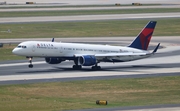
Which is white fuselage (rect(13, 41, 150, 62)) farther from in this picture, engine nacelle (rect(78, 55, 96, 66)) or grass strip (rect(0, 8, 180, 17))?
grass strip (rect(0, 8, 180, 17))

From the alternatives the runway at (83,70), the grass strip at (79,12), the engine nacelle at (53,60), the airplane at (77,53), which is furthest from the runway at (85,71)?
the grass strip at (79,12)

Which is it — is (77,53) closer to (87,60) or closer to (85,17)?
(87,60)

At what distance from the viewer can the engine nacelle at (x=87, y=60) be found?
81794 mm

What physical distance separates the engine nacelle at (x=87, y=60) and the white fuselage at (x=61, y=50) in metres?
1.31

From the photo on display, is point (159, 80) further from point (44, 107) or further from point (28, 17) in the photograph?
point (28, 17)

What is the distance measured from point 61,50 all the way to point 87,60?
12.0 ft

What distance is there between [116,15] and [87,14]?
8.20 metres

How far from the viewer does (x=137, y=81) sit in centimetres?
7238

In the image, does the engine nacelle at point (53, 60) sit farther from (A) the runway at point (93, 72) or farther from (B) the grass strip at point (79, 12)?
(B) the grass strip at point (79, 12)

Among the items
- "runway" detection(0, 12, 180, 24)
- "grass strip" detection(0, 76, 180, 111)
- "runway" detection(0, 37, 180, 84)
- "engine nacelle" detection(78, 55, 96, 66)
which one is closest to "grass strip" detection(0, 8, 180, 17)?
"runway" detection(0, 12, 180, 24)

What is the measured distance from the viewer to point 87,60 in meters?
81.9

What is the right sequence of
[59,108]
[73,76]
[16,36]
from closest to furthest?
[59,108] → [73,76] → [16,36]

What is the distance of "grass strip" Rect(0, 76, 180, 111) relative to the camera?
55.9 meters

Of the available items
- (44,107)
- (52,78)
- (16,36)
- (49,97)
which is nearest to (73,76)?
(52,78)
